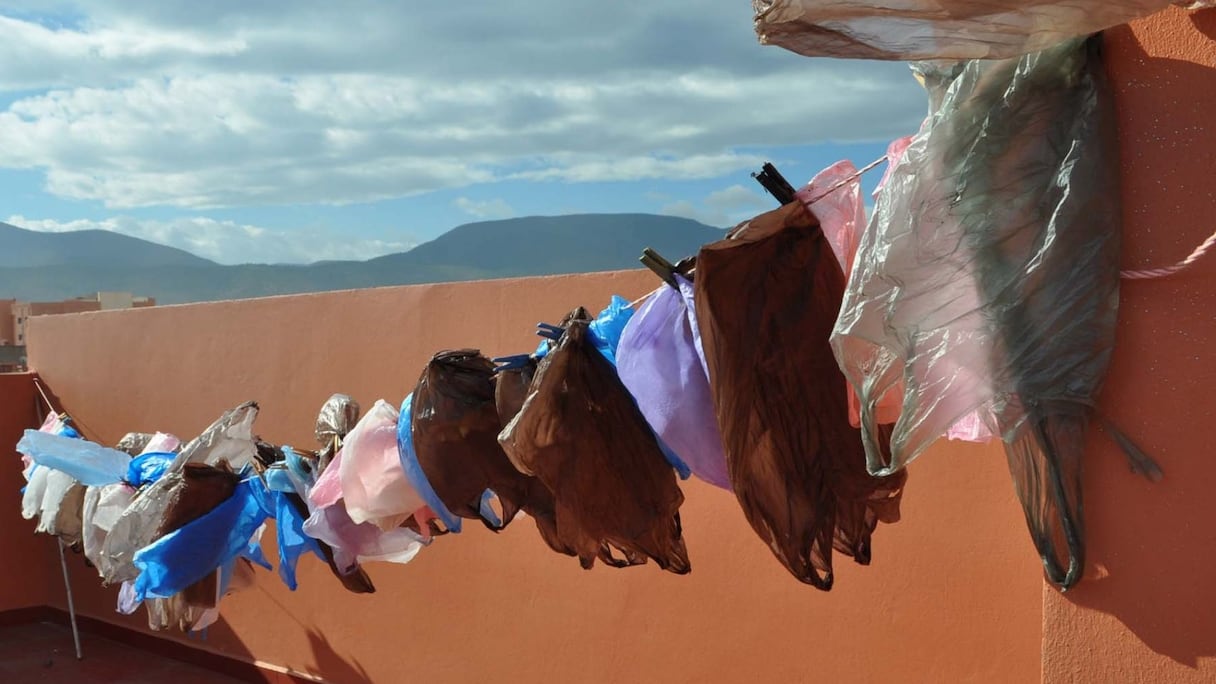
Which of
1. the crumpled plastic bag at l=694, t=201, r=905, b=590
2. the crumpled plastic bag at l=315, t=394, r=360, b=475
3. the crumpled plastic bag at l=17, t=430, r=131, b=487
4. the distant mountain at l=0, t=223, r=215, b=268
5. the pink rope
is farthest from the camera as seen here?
the distant mountain at l=0, t=223, r=215, b=268

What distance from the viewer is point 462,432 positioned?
237cm

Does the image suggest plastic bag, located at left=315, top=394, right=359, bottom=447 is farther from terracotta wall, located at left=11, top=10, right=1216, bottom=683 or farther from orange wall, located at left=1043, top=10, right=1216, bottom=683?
orange wall, located at left=1043, top=10, right=1216, bottom=683

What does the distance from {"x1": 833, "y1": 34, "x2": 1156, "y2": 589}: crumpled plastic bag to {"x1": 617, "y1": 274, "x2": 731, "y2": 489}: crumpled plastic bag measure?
32 centimetres

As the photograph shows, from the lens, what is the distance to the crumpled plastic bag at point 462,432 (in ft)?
7.75

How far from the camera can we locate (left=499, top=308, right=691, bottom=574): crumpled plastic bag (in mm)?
2051

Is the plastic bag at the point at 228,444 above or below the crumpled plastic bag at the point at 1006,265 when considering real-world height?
below

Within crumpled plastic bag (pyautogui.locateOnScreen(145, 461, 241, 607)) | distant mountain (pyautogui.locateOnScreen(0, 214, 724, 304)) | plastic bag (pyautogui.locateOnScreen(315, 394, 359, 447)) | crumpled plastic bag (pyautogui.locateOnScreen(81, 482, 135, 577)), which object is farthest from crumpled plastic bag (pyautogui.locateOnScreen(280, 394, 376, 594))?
distant mountain (pyautogui.locateOnScreen(0, 214, 724, 304))

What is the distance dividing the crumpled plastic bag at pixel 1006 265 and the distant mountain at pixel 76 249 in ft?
267

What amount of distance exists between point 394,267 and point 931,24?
6446 centimetres

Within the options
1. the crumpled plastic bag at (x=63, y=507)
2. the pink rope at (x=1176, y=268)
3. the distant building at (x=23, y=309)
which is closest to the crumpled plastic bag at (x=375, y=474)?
the pink rope at (x=1176, y=268)

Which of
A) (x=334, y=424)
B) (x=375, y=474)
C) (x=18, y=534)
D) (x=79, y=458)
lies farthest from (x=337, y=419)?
(x=18, y=534)

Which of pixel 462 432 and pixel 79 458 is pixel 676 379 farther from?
pixel 79 458

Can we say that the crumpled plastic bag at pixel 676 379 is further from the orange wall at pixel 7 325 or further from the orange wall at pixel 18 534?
the orange wall at pixel 7 325

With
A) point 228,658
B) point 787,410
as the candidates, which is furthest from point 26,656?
point 787,410
